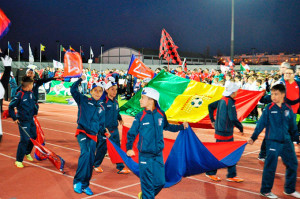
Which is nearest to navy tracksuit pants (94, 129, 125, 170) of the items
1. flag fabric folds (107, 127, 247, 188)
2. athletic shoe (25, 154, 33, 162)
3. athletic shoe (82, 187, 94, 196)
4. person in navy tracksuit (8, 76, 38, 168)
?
flag fabric folds (107, 127, 247, 188)

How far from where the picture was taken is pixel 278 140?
5.50m

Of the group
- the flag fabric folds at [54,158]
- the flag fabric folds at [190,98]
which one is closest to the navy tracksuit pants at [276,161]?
the flag fabric folds at [54,158]

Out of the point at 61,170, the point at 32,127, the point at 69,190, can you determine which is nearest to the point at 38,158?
the point at 32,127

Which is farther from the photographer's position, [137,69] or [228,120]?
[137,69]

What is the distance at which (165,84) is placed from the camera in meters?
11.4

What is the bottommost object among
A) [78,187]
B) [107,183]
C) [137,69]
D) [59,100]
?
[107,183]

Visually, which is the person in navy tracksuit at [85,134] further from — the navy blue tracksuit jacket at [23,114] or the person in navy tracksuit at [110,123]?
the navy blue tracksuit jacket at [23,114]

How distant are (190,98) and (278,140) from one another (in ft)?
20.2

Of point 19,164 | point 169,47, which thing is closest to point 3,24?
point 19,164

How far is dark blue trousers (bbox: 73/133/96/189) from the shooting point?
18.8 ft

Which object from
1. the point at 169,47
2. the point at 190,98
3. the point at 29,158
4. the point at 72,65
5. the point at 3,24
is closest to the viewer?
the point at 3,24

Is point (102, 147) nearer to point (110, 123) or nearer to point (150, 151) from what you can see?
point (110, 123)

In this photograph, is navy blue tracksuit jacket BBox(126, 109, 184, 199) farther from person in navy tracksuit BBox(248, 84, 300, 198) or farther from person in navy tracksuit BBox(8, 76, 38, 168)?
person in navy tracksuit BBox(8, 76, 38, 168)

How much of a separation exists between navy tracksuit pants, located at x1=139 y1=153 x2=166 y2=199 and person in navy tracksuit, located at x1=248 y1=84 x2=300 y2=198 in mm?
2115
